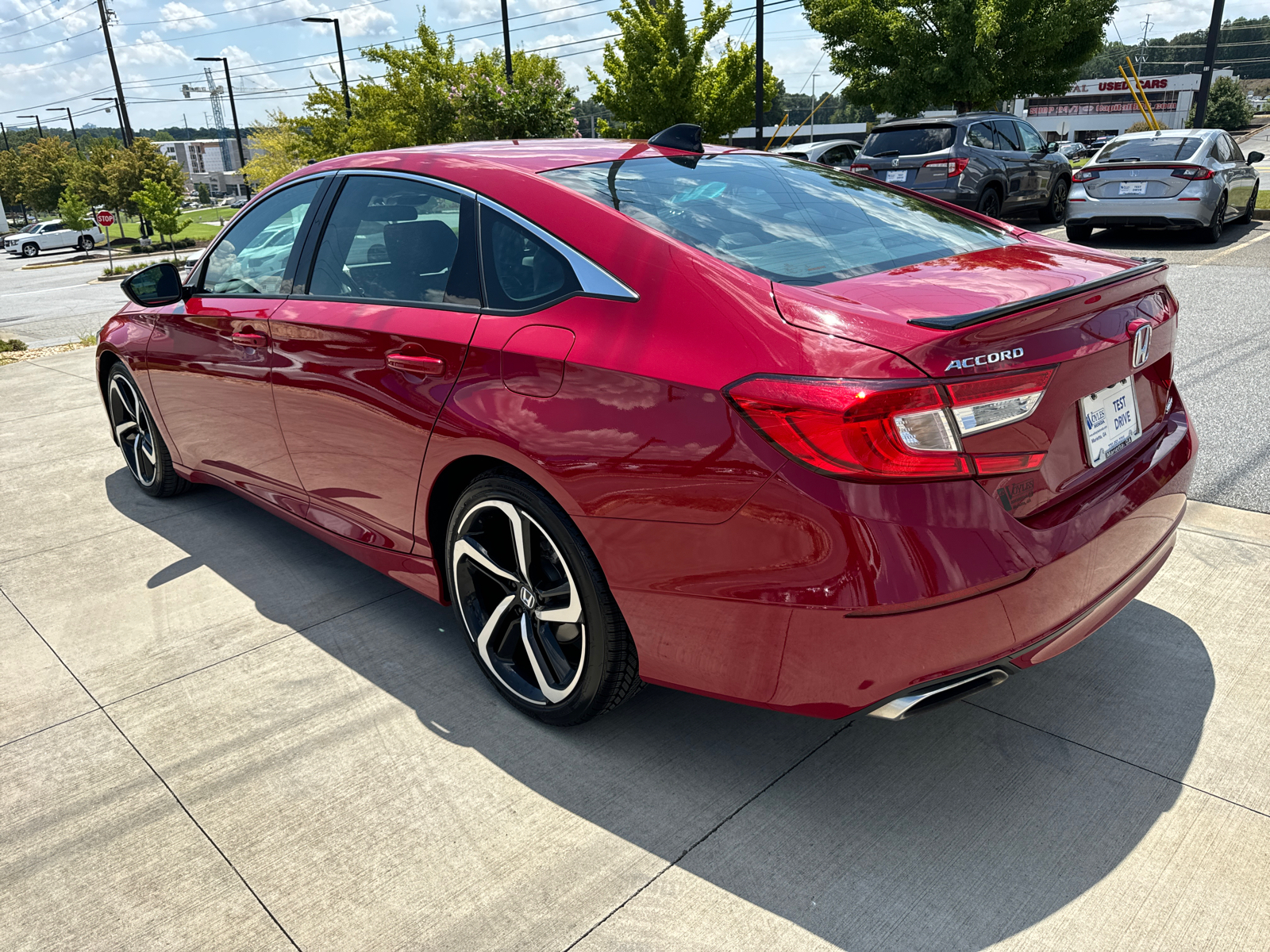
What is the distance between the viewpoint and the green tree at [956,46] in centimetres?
2338

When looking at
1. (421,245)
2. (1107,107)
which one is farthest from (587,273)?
(1107,107)

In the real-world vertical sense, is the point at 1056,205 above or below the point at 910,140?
below

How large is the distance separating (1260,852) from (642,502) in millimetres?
1647

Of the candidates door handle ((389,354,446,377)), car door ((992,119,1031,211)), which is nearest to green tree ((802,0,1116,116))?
car door ((992,119,1031,211))

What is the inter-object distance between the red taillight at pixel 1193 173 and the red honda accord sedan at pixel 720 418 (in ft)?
34.9

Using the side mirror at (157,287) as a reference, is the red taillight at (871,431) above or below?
below

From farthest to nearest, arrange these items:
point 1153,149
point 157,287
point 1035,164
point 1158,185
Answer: point 1035,164, point 1153,149, point 1158,185, point 157,287

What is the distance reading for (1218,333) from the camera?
710 centimetres

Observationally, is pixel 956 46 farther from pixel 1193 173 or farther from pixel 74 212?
pixel 74 212

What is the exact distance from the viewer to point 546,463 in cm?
240

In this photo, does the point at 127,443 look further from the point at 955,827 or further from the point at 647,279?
the point at 955,827

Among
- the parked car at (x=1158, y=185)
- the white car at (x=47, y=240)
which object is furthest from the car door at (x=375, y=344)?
the white car at (x=47, y=240)

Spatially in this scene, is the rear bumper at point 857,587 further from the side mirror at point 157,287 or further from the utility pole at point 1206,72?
the utility pole at point 1206,72

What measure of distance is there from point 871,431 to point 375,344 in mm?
1685
